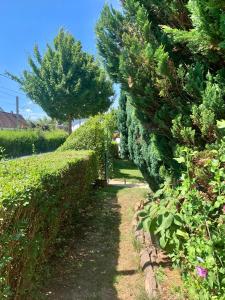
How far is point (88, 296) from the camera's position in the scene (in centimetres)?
409

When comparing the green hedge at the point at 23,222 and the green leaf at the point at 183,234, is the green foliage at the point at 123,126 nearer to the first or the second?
the green hedge at the point at 23,222

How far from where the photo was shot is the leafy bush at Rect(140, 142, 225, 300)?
8.25 ft

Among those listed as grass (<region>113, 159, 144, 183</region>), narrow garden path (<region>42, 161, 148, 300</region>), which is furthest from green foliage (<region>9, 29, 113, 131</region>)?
narrow garden path (<region>42, 161, 148, 300</region>)

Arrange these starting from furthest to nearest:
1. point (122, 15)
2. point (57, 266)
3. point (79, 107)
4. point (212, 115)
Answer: point (79, 107)
point (57, 266)
point (122, 15)
point (212, 115)

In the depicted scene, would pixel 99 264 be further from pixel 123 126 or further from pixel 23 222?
pixel 123 126

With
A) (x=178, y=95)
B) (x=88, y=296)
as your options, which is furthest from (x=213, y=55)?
(x=88, y=296)

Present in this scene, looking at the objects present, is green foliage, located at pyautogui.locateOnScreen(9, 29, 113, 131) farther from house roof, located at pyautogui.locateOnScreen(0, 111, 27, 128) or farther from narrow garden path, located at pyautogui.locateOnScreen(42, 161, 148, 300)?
house roof, located at pyautogui.locateOnScreen(0, 111, 27, 128)

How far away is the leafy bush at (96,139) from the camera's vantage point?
12.3 metres

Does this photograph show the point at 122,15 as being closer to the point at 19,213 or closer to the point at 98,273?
the point at 19,213

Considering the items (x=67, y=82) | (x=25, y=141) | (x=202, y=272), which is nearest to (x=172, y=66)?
(x=202, y=272)

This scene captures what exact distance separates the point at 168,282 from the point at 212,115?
1967 millimetres

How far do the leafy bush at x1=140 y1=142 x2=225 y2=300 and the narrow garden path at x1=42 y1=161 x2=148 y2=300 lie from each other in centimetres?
113

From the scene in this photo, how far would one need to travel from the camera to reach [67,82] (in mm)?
29016

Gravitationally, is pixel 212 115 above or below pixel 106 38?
below
